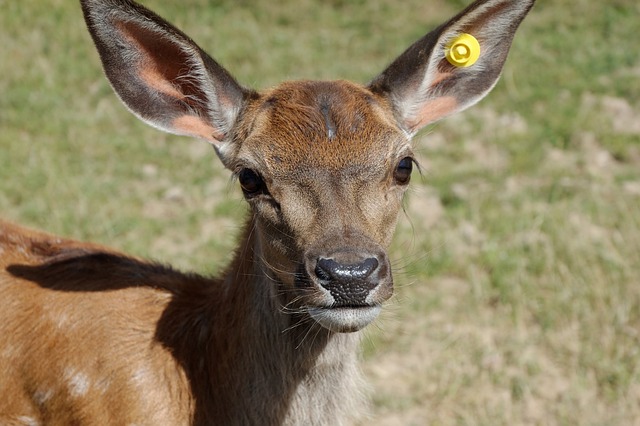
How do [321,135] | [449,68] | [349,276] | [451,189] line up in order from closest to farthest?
1. [349,276]
2. [321,135]
3. [449,68]
4. [451,189]

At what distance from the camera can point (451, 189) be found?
328 inches

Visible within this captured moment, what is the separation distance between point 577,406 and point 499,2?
2836 mm

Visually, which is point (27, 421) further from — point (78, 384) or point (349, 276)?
point (349, 276)

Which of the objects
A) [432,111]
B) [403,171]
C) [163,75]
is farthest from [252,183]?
[432,111]

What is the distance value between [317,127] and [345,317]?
2.92ft

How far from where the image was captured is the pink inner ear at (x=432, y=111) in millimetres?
5023

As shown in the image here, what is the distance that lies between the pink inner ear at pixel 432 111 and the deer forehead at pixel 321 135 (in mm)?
421

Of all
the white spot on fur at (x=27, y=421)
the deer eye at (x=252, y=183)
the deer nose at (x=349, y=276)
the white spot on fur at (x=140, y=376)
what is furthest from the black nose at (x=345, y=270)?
the white spot on fur at (x=27, y=421)

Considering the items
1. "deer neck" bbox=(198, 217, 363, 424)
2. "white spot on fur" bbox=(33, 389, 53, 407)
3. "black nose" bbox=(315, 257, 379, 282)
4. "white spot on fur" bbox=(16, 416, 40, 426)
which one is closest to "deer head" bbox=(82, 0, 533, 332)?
"black nose" bbox=(315, 257, 379, 282)

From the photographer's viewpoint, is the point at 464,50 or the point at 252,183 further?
the point at 464,50

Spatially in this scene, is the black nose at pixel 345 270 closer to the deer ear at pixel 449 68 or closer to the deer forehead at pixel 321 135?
the deer forehead at pixel 321 135

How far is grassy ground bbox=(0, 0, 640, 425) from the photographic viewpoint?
6.58m

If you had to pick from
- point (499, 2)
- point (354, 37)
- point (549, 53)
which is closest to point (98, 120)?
point (354, 37)

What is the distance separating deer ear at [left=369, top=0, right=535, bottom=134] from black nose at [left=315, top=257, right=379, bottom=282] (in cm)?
121
